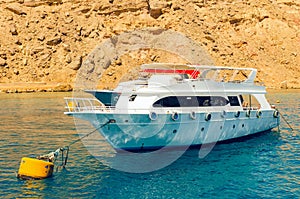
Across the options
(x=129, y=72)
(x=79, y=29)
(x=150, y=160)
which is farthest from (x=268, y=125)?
(x=79, y=29)

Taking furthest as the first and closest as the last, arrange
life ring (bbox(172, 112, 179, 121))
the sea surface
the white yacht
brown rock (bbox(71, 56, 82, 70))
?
brown rock (bbox(71, 56, 82, 70))
life ring (bbox(172, 112, 179, 121))
the white yacht
the sea surface

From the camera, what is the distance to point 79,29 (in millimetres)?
90125

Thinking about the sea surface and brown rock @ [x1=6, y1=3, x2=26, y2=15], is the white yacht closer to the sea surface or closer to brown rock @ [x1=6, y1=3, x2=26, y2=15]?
the sea surface

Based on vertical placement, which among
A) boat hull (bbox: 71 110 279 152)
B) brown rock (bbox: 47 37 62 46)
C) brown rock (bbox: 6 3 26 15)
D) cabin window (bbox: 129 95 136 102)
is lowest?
boat hull (bbox: 71 110 279 152)

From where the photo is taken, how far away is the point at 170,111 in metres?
20.0

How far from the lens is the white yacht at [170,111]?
19250 mm

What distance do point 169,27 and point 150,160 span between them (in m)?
72.8

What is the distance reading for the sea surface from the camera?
14.6 m

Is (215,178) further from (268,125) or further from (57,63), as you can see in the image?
(57,63)

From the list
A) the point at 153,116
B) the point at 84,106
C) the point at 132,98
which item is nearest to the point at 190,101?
the point at 153,116

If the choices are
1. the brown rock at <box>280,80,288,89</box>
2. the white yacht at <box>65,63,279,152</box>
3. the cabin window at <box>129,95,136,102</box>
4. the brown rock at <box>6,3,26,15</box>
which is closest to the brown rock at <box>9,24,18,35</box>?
the brown rock at <box>6,3,26,15</box>

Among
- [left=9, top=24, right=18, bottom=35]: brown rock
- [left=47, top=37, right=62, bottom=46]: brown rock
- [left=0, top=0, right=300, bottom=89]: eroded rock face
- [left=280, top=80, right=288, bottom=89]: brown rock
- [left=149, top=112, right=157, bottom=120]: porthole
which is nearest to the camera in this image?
[left=149, top=112, right=157, bottom=120]: porthole

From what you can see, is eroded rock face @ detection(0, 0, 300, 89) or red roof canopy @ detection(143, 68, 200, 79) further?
eroded rock face @ detection(0, 0, 300, 89)

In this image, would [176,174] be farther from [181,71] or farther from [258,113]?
[258,113]
